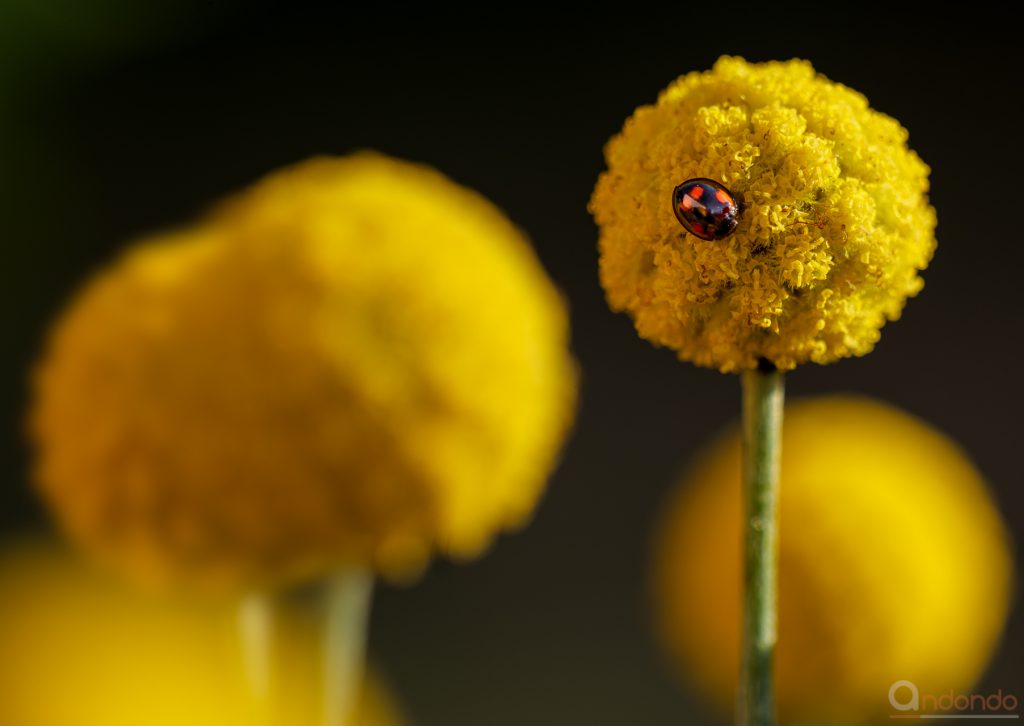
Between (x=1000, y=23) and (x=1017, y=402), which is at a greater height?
(x=1000, y=23)

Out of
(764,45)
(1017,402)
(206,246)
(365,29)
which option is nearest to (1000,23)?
(764,45)

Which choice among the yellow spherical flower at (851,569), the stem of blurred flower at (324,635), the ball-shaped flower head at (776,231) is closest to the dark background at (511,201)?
the yellow spherical flower at (851,569)

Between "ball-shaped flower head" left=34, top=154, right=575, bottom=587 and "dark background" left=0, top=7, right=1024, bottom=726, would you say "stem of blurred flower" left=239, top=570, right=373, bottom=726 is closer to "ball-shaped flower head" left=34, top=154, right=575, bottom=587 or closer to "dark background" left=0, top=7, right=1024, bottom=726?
"ball-shaped flower head" left=34, top=154, right=575, bottom=587

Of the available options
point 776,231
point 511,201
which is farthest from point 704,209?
point 511,201

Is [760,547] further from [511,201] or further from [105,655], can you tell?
[511,201]

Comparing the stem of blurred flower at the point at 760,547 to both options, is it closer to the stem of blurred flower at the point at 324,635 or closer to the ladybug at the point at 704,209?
the ladybug at the point at 704,209

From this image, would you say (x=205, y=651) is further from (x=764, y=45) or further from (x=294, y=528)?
(x=764, y=45)
